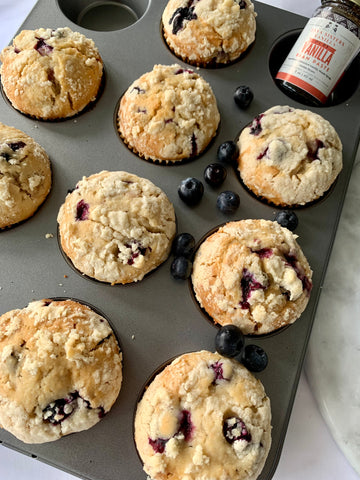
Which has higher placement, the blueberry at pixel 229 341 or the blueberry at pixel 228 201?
the blueberry at pixel 228 201

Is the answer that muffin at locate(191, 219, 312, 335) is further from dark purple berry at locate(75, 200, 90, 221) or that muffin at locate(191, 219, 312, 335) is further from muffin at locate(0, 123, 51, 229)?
muffin at locate(0, 123, 51, 229)

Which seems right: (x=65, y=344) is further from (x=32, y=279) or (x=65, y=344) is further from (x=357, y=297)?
(x=357, y=297)

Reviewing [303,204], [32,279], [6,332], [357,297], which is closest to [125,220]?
[32,279]

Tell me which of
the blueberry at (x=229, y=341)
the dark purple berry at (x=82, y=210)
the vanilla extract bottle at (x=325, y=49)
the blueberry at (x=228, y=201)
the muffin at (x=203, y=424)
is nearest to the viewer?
the muffin at (x=203, y=424)

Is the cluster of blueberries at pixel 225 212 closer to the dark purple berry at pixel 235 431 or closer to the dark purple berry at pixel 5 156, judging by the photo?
the dark purple berry at pixel 235 431

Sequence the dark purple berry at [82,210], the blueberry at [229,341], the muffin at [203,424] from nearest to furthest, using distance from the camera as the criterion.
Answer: the muffin at [203,424] → the blueberry at [229,341] → the dark purple berry at [82,210]

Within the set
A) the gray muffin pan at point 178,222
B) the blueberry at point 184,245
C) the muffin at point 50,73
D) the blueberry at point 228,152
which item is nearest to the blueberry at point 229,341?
the gray muffin pan at point 178,222
